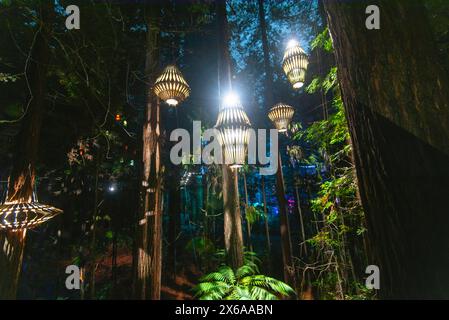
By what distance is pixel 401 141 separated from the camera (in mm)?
1088

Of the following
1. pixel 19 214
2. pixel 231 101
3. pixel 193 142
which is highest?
pixel 193 142

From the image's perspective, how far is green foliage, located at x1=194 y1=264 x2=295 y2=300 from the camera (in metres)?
3.28

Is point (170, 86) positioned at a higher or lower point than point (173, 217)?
higher

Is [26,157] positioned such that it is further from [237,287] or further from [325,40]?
[325,40]

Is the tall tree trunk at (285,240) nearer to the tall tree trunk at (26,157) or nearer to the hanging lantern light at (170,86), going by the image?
the hanging lantern light at (170,86)

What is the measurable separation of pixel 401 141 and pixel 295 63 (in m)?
3.79

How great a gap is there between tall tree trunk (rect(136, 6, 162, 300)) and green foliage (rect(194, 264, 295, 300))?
928mm

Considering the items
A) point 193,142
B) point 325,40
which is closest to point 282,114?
point 325,40

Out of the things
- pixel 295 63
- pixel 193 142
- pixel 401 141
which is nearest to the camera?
pixel 401 141

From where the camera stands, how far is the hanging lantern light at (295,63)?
4324 millimetres

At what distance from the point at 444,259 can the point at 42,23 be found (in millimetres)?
4661

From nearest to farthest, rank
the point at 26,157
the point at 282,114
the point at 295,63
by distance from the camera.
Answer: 1. the point at 26,157
2. the point at 295,63
3. the point at 282,114

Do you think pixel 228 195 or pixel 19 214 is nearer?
pixel 19 214

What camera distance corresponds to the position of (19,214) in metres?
2.52
